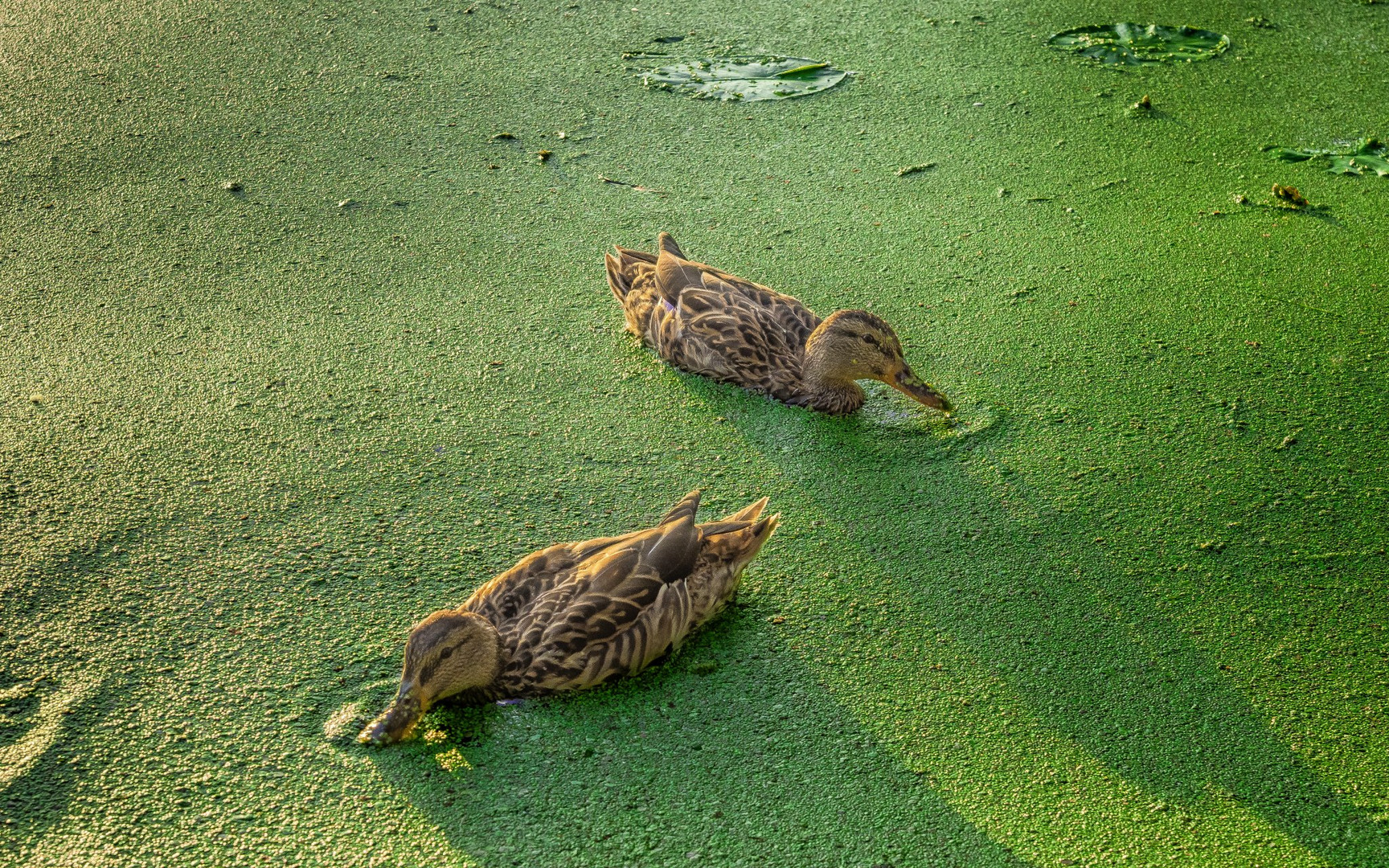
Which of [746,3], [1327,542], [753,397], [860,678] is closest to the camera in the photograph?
[860,678]

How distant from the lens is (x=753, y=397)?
130 inches

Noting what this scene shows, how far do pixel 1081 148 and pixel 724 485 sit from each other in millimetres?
2149

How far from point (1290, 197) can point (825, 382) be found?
1.91m

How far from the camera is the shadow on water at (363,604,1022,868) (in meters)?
2.15

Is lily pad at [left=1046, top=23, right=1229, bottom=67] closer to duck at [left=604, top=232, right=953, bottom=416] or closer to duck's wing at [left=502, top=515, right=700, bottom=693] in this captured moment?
duck at [left=604, top=232, right=953, bottom=416]

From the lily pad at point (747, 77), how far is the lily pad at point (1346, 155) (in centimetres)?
161

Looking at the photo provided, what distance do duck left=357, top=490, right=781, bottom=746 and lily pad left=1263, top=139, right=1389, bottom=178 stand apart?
2829 millimetres

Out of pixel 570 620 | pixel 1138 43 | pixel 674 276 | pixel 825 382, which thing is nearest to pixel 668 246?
pixel 674 276

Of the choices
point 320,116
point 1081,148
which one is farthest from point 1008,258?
point 320,116

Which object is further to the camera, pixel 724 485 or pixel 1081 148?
pixel 1081 148

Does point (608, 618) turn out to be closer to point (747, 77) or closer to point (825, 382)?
point (825, 382)

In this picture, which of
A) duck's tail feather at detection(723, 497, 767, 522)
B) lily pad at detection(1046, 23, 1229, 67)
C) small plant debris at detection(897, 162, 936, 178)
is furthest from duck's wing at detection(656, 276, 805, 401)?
lily pad at detection(1046, 23, 1229, 67)

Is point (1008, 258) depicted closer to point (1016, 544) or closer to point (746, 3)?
point (1016, 544)

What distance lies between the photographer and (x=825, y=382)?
3201 millimetres
